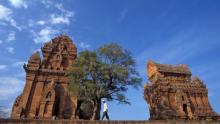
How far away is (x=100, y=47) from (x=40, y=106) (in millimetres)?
12344

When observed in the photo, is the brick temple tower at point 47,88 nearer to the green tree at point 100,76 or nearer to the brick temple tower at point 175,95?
the green tree at point 100,76

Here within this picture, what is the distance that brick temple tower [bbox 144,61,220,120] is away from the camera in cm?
3909

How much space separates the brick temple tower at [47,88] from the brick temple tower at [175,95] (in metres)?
15.2

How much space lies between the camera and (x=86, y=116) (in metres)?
36.0

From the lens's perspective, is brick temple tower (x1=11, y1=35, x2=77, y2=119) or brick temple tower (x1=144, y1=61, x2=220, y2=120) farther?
brick temple tower (x1=144, y1=61, x2=220, y2=120)

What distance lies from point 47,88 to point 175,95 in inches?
895

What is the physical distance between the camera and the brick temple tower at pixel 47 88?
1262 inches

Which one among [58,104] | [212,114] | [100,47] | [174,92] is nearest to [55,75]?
[58,104]

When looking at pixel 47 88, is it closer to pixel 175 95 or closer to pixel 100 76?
pixel 100 76

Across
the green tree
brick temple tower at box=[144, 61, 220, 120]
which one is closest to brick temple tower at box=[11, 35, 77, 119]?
the green tree

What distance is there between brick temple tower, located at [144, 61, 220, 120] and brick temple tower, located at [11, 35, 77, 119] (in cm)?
1520

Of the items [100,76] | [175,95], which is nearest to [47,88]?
[100,76]

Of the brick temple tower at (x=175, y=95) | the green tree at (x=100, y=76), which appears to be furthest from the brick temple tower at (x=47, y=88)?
the brick temple tower at (x=175, y=95)

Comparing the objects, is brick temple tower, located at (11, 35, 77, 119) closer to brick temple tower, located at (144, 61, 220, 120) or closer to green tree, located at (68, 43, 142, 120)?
green tree, located at (68, 43, 142, 120)
